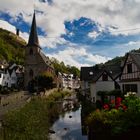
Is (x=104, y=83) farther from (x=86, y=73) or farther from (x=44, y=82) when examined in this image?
(x=44, y=82)

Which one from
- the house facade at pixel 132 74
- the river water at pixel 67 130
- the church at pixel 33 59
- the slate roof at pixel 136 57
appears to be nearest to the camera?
the river water at pixel 67 130

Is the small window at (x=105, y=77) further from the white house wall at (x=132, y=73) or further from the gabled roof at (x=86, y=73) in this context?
the gabled roof at (x=86, y=73)

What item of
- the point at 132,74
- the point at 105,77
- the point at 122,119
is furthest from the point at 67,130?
the point at 105,77

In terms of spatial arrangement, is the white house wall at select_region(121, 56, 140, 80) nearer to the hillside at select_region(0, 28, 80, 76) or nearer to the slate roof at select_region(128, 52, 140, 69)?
the slate roof at select_region(128, 52, 140, 69)

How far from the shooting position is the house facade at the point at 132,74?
34719 millimetres

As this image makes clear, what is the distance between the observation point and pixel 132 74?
36438 millimetres

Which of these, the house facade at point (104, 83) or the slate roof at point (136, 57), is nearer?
the slate roof at point (136, 57)

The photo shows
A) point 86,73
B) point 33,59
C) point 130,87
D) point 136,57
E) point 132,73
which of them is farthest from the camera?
point 33,59

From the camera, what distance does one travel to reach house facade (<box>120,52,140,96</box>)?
34.7m

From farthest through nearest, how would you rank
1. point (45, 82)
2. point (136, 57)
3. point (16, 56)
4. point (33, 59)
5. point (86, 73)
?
point (16, 56) < point (33, 59) < point (45, 82) < point (86, 73) < point (136, 57)

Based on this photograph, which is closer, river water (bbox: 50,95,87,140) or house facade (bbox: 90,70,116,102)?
river water (bbox: 50,95,87,140)

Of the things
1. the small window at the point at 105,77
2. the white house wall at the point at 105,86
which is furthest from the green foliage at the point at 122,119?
the small window at the point at 105,77

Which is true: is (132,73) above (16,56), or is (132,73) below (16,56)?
below

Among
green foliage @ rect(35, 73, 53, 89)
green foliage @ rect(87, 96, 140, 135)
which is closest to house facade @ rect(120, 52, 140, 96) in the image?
green foliage @ rect(87, 96, 140, 135)
